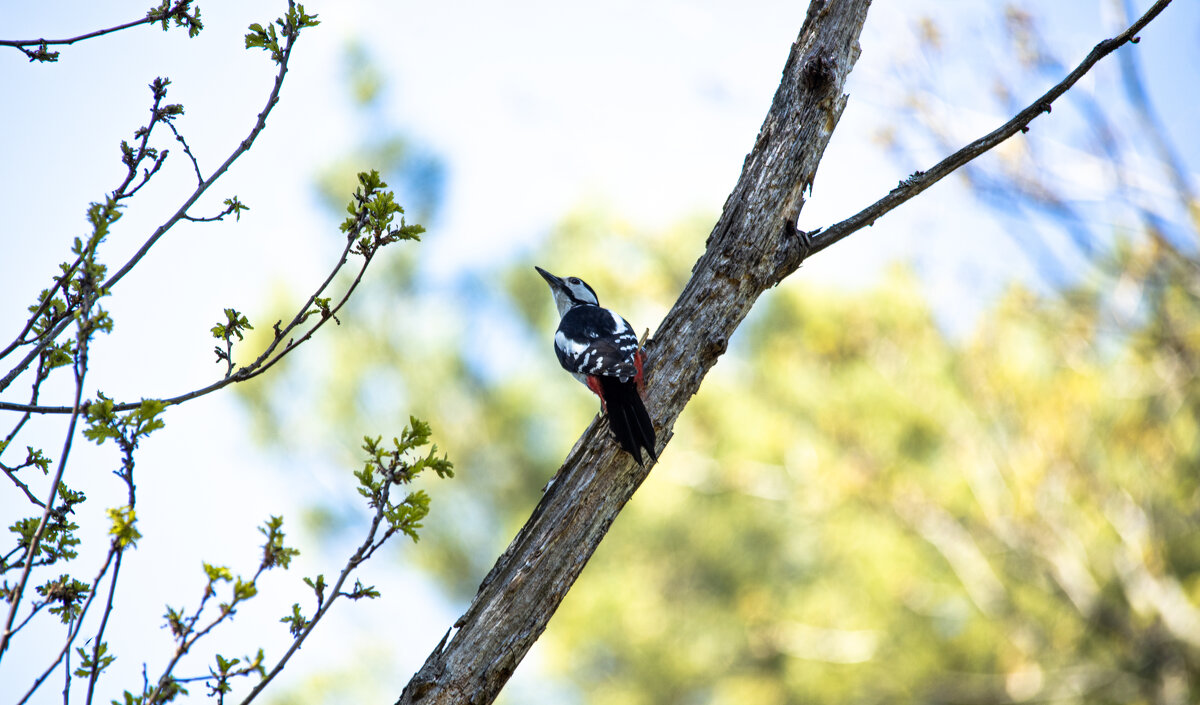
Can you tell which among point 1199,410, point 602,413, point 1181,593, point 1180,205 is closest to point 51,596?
point 602,413

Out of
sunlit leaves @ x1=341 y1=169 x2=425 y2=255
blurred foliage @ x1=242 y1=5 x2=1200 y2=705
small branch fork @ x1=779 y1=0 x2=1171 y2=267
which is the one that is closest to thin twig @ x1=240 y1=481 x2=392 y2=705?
sunlit leaves @ x1=341 y1=169 x2=425 y2=255

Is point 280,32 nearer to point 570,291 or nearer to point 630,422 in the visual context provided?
point 630,422

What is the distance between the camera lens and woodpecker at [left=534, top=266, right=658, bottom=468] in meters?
2.98

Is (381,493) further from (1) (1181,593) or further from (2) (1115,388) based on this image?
(1) (1181,593)

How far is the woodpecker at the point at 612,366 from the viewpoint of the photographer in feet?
9.79

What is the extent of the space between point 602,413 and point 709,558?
875 cm

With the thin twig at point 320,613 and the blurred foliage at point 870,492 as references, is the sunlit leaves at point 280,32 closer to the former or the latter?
the thin twig at point 320,613

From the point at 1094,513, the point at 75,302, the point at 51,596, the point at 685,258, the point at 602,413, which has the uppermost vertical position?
the point at 685,258

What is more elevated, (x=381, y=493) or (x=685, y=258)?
(x=685, y=258)

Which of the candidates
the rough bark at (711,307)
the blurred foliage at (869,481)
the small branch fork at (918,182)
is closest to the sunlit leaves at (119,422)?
the rough bark at (711,307)

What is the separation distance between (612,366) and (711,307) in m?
0.54

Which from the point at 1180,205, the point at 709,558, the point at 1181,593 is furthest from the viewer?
the point at 709,558

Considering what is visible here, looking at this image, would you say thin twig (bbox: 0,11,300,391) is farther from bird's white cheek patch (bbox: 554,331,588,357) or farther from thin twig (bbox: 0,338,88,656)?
bird's white cheek patch (bbox: 554,331,588,357)

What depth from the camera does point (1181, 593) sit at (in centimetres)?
895
